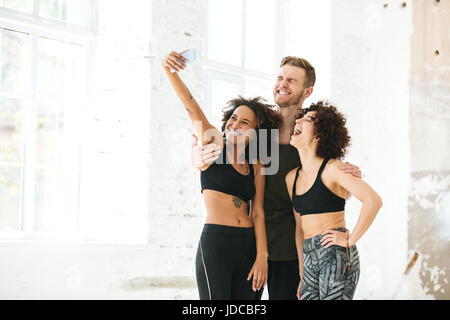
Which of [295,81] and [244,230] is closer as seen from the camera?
[244,230]

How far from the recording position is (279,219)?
315 cm

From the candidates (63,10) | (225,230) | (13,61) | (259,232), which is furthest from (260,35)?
(225,230)

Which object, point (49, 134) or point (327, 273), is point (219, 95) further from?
point (327, 273)

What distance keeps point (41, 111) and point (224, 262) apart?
6.16 ft

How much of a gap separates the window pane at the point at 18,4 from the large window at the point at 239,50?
1.52 m

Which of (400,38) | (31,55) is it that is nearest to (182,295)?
(31,55)

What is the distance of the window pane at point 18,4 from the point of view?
3776mm

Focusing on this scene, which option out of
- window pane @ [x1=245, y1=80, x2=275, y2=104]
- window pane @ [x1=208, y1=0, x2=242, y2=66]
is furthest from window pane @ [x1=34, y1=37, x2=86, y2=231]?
window pane @ [x1=245, y1=80, x2=275, y2=104]

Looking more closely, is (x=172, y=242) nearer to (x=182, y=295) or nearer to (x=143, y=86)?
(x=182, y=295)

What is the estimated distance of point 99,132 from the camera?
4125mm

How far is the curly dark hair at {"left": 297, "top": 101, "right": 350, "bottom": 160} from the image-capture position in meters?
2.94

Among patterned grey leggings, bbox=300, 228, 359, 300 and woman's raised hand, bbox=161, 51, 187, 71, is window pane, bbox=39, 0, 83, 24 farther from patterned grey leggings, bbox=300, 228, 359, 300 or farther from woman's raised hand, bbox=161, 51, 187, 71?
patterned grey leggings, bbox=300, 228, 359, 300

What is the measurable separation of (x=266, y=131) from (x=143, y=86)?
1.22m

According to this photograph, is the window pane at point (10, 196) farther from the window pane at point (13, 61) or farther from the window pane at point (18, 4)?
the window pane at point (18, 4)
